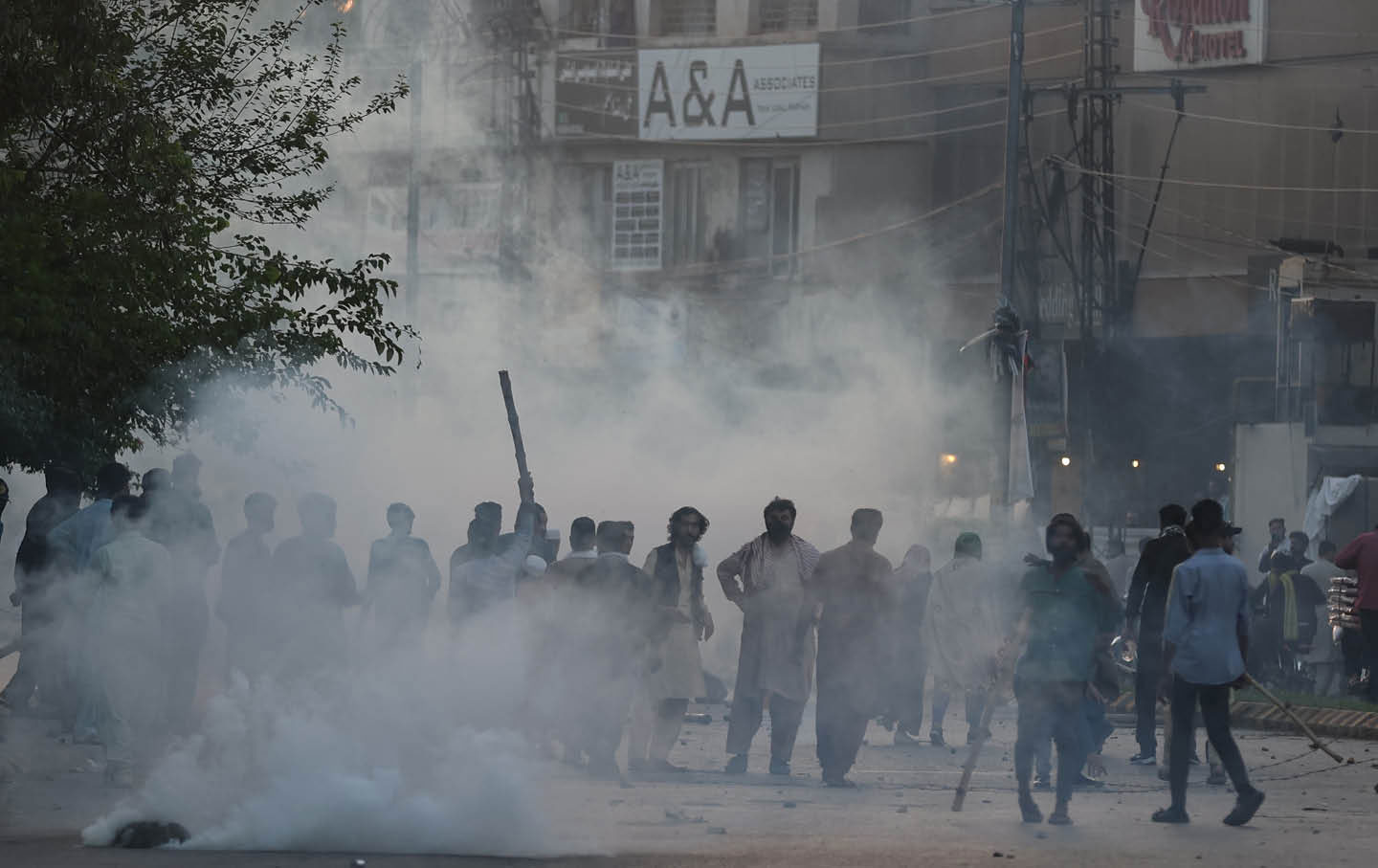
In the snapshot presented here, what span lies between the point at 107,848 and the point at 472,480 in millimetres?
15410

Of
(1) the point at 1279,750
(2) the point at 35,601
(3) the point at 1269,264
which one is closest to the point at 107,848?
(2) the point at 35,601

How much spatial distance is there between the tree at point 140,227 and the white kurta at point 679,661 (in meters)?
2.39

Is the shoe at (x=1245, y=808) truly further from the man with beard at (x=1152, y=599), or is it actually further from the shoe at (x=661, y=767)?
the shoe at (x=661, y=767)

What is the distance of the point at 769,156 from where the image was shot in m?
37.7

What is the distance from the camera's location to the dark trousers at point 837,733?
1173 centimetres

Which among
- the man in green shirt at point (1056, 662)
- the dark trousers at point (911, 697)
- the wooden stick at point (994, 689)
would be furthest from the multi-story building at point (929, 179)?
the man in green shirt at point (1056, 662)

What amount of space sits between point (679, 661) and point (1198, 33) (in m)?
24.8

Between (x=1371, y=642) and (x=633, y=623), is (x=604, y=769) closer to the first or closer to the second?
(x=633, y=623)

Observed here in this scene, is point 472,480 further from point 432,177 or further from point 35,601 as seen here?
point 35,601

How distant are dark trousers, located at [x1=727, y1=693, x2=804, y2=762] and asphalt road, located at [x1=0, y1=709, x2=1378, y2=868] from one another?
183mm

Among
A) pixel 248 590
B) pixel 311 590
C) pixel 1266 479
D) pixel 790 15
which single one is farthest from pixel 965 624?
pixel 790 15

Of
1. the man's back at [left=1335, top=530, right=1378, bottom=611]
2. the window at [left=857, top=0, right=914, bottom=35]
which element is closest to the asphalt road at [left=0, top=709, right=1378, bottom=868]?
the man's back at [left=1335, top=530, right=1378, bottom=611]

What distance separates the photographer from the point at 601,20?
38344 millimetres

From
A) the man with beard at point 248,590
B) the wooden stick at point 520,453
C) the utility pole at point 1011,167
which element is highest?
the utility pole at point 1011,167
